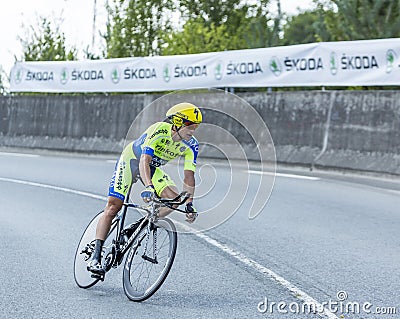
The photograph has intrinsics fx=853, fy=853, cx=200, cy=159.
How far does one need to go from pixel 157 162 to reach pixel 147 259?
750mm

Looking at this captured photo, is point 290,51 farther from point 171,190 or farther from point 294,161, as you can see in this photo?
point 171,190

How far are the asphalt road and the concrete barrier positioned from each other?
6.48 feet

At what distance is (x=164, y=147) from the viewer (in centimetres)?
645

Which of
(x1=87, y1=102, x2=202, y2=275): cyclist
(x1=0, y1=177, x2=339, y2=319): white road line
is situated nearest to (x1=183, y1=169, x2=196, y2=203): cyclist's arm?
(x1=87, y1=102, x2=202, y2=275): cyclist

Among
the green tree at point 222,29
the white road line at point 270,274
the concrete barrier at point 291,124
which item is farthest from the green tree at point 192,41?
the white road line at point 270,274

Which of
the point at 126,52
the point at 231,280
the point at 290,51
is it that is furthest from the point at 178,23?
the point at 231,280

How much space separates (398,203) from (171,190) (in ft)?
20.6

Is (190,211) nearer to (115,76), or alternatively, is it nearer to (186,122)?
(186,122)

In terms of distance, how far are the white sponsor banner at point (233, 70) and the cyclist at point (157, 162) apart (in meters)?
10.0

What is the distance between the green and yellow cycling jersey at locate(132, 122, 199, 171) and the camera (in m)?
6.39

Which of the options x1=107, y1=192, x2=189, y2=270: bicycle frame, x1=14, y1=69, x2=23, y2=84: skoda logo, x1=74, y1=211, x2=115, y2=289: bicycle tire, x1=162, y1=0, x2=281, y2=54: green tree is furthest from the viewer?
x1=162, y1=0, x2=281, y2=54: green tree

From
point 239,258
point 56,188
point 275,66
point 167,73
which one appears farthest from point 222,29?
point 239,258

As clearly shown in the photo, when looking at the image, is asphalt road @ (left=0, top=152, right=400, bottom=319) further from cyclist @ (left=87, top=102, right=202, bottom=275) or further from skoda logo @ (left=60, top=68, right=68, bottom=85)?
skoda logo @ (left=60, top=68, right=68, bottom=85)

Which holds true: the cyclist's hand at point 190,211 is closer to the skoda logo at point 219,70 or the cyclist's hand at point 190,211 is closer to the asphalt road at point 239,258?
the asphalt road at point 239,258
